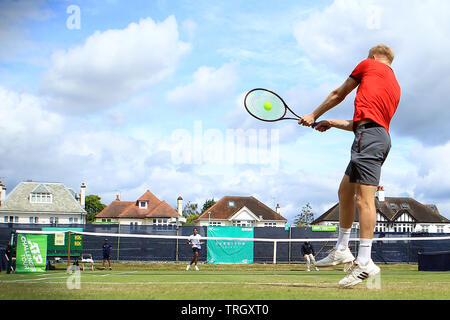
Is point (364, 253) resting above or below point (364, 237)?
below

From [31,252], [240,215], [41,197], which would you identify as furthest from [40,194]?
[31,252]

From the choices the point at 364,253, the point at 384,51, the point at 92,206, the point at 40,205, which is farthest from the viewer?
the point at 92,206

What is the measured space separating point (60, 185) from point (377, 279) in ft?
269

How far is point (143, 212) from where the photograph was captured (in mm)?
97438

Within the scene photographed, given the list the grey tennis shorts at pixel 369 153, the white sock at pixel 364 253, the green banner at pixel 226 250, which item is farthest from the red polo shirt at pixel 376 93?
the green banner at pixel 226 250

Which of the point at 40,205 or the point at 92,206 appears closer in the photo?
the point at 40,205

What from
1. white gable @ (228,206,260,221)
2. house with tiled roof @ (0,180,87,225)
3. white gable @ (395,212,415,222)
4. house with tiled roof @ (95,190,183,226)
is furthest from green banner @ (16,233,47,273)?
white gable @ (395,212,415,222)

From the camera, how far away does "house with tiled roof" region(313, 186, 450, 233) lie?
9056cm

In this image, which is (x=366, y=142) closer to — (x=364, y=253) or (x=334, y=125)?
(x=334, y=125)

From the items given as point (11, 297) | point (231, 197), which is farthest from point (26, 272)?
point (231, 197)

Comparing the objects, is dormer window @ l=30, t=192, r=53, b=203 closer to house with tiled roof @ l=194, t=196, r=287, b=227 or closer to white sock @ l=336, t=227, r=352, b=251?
house with tiled roof @ l=194, t=196, r=287, b=227

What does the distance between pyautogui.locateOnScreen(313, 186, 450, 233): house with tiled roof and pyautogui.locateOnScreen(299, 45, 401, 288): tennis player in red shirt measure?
8612 centimetres

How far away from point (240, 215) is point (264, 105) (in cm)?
8043

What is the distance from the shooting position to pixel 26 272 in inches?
776
